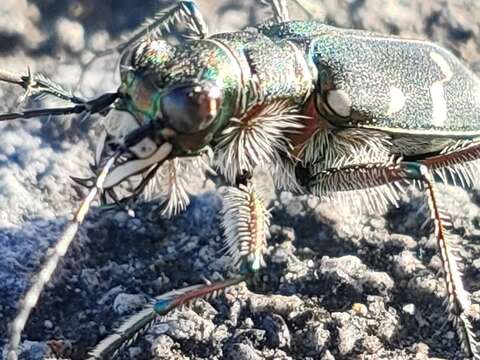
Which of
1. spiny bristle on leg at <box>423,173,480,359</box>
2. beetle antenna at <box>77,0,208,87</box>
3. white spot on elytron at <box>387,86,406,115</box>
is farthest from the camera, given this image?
beetle antenna at <box>77,0,208,87</box>

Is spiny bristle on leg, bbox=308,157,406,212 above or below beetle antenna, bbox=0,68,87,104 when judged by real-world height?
below

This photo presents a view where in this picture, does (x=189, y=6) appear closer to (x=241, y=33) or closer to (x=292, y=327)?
(x=241, y=33)

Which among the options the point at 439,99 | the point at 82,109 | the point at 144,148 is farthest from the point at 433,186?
the point at 82,109

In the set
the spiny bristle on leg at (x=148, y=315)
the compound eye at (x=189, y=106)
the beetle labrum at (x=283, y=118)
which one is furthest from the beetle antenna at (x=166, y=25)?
the spiny bristle on leg at (x=148, y=315)

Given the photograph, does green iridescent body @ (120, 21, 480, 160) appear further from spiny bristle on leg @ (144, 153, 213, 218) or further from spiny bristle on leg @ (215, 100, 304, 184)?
spiny bristle on leg @ (144, 153, 213, 218)

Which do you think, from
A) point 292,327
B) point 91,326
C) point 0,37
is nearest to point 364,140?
point 292,327

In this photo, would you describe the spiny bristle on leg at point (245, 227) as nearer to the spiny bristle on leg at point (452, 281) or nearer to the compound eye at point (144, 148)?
the compound eye at point (144, 148)

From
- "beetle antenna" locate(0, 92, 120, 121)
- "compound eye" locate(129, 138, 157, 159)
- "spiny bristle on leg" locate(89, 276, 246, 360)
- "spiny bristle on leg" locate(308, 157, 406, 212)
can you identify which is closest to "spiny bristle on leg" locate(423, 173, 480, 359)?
"spiny bristle on leg" locate(308, 157, 406, 212)
